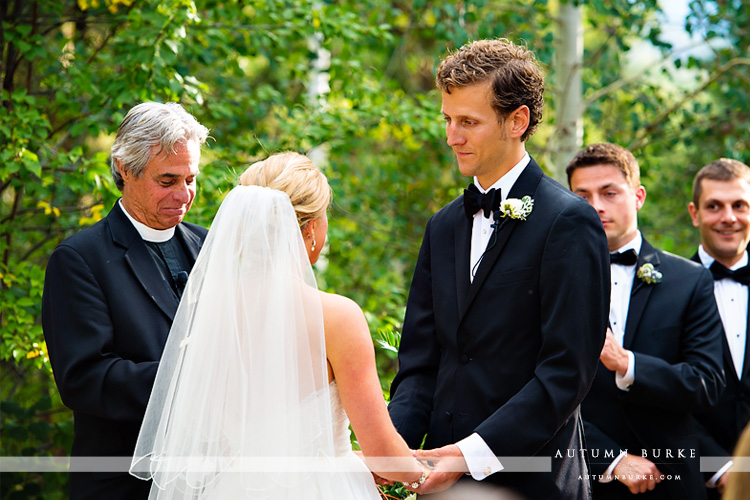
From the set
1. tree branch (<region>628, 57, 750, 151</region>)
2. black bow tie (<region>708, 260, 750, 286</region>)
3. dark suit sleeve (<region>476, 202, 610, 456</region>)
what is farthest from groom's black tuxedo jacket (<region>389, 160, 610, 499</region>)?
tree branch (<region>628, 57, 750, 151</region>)

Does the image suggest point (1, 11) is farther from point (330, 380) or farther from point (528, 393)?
point (528, 393)

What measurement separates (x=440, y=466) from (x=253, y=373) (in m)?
0.73

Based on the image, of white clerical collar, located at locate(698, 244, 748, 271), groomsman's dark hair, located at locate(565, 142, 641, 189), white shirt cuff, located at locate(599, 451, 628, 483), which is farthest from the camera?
white clerical collar, located at locate(698, 244, 748, 271)

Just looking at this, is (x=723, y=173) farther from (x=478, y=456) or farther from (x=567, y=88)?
(x=567, y=88)

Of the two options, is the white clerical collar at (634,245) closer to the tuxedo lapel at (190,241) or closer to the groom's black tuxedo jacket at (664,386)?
the groom's black tuxedo jacket at (664,386)

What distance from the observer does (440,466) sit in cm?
267

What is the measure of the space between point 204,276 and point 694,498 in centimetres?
242

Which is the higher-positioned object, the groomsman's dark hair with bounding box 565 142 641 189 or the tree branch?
the tree branch

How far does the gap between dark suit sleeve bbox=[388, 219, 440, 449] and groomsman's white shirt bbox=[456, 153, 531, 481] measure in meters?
0.26

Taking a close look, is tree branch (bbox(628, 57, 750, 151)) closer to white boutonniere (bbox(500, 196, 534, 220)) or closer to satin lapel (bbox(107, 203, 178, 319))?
white boutonniere (bbox(500, 196, 534, 220))

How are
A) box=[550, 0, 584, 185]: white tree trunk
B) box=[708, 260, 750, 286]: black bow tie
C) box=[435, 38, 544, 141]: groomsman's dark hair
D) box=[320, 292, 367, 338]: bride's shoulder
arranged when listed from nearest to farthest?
box=[320, 292, 367, 338]: bride's shoulder < box=[435, 38, 544, 141]: groomsman's dark hair < box=[708, 260, 750, 286]: black bow tie < box=[550, 0, 584, 185]: white tree trunk

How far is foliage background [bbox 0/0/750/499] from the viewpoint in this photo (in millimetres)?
4695

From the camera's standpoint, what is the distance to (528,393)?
2639 mm

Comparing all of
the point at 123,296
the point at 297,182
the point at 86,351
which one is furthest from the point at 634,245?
the point at 86,351
